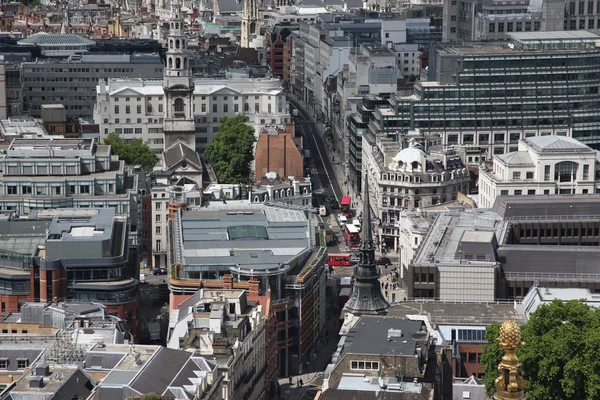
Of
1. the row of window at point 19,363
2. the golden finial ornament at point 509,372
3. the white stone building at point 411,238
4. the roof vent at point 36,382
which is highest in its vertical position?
the golden finial ornament at point 509,372

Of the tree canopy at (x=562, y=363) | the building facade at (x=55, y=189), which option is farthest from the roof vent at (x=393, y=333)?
the building facade at (x=55, y=189)

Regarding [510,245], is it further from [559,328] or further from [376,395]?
[376,395]

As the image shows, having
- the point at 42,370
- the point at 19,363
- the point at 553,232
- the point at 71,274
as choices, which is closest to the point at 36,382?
the point at 42,370

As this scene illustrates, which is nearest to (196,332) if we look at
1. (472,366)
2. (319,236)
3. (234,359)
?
(234,359)

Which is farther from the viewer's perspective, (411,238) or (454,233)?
(411,238)

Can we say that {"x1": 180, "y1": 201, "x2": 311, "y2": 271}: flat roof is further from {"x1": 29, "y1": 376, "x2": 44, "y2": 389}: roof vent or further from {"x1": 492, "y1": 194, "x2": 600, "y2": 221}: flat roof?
{"x1": 29, "y1": 376, "x2": 44, "y2": 389}: roof vent

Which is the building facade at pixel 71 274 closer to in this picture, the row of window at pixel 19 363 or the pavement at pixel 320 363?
the pavement at pixel 320 363

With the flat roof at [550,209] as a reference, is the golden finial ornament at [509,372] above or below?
above

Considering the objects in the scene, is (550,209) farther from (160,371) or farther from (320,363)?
(160,371)
